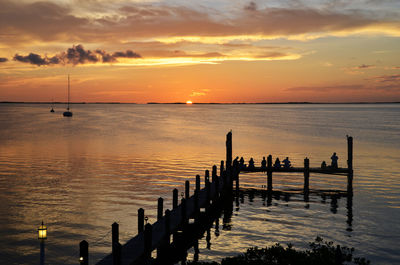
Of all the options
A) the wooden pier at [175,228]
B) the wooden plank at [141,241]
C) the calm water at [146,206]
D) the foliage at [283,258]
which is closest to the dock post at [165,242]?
the wooden pier at [175,228]

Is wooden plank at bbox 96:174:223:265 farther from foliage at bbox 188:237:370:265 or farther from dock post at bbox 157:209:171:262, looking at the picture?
foliage at bbox 188:237:370:265

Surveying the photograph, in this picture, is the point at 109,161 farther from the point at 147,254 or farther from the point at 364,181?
the point at 147,254

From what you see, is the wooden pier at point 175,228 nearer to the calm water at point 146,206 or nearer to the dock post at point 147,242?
the dock post at point 147,242

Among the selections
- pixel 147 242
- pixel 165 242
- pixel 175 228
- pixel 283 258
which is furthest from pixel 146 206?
pixel 283 258

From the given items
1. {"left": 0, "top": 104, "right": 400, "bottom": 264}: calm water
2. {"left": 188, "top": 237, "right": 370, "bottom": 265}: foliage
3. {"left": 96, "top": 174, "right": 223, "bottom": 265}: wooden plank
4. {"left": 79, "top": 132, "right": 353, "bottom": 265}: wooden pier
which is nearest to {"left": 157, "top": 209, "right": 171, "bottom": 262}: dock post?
{"left": 79, "top": 132, "right": 353, "bottom": 265}: wooden pier

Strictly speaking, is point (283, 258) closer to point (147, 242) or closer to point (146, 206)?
point (147, 242)

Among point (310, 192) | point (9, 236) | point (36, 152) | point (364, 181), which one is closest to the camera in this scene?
point (9, 236)

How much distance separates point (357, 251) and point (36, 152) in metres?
47.2

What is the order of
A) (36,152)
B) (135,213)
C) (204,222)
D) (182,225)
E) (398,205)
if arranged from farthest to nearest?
(36,152) < (398,205) < (135,213) < (204,222) < (182,225)

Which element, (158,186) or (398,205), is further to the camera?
(158,186)

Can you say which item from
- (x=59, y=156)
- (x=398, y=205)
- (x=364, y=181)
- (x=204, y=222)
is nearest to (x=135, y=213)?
(x=204, y=222)

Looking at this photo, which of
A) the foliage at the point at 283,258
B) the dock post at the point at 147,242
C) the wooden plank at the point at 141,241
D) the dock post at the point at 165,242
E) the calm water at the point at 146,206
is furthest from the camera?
the calm water at the point at 146,206

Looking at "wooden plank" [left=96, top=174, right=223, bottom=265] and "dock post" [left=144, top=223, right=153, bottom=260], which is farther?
"dock post" [left=144, top=223, right=153, bottom=260]

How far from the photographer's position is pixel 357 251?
738 inches
